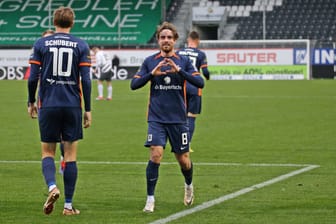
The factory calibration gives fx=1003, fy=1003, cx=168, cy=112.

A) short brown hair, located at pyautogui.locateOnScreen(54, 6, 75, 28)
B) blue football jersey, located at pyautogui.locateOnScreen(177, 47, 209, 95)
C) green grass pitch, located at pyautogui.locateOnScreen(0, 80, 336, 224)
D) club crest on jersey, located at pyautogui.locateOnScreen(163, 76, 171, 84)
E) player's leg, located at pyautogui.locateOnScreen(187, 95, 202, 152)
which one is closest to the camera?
short brown hair, located at pyautogui.locateOnScreen(54, 6, 75, 28)

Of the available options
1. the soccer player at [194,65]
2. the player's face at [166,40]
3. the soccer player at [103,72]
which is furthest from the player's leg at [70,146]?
the soccer player at [103,72]

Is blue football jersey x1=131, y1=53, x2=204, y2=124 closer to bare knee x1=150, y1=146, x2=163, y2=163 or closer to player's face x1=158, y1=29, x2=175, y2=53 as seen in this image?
player's face x1=158, y1=29, x2=175, y2=53

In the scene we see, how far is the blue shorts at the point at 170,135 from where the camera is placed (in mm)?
10305

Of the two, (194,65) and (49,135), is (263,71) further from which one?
(49,135)

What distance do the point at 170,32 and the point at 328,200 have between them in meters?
2.60

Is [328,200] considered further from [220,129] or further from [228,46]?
[228,46]

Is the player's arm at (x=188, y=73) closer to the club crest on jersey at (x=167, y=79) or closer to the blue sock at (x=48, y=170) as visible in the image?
the club crest on jersey at (x=167, y=79)

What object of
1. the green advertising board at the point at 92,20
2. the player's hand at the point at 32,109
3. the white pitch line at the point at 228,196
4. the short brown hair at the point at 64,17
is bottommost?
the white pitch line at the point at 228,196

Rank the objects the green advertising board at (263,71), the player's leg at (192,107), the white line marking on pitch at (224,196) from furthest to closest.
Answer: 1. the green advertising board at (263,71)
2. the player's leg at (192,107)
3. the white line marking on pitch at (224,196)

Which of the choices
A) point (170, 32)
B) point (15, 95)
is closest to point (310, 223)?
point (170, 32)

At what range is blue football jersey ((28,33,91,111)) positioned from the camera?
9750 millimetres

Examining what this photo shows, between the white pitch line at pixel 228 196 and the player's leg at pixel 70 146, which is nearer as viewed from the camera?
the white pitch line at pixel 228 196

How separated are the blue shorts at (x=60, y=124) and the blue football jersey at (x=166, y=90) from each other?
2.67 feet

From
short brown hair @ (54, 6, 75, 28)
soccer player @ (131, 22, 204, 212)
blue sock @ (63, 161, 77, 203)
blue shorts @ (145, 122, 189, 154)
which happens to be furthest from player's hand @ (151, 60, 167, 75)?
blue sock @ (63, 161, 77, 203)
